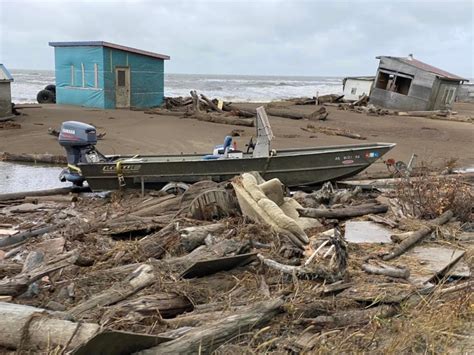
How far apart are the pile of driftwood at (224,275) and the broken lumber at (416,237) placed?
0.6 inches

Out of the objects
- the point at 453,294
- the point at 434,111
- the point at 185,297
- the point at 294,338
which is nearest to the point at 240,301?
the point at 185,297

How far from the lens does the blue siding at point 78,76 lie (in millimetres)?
25125

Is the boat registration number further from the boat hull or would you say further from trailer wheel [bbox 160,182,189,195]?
trailer wheel [bbox 160,182,189,195]

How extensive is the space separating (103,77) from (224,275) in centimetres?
2191

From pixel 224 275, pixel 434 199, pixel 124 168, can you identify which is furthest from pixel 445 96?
pixel 224 275

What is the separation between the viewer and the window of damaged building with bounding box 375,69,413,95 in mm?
33375

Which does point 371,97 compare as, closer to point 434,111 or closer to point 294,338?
point 434,111

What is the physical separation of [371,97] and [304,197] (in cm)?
2752

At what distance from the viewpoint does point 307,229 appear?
274 inches

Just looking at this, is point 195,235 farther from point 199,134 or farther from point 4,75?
point 4,75

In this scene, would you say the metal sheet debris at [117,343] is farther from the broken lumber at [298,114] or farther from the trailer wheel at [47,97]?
the trailer wheel at [47,97]

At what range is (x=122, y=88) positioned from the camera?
25.8 metres

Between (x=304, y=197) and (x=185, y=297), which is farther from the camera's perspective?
(x=304, y=197)

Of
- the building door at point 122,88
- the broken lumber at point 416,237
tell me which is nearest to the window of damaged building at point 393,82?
the building door at point 122,88
